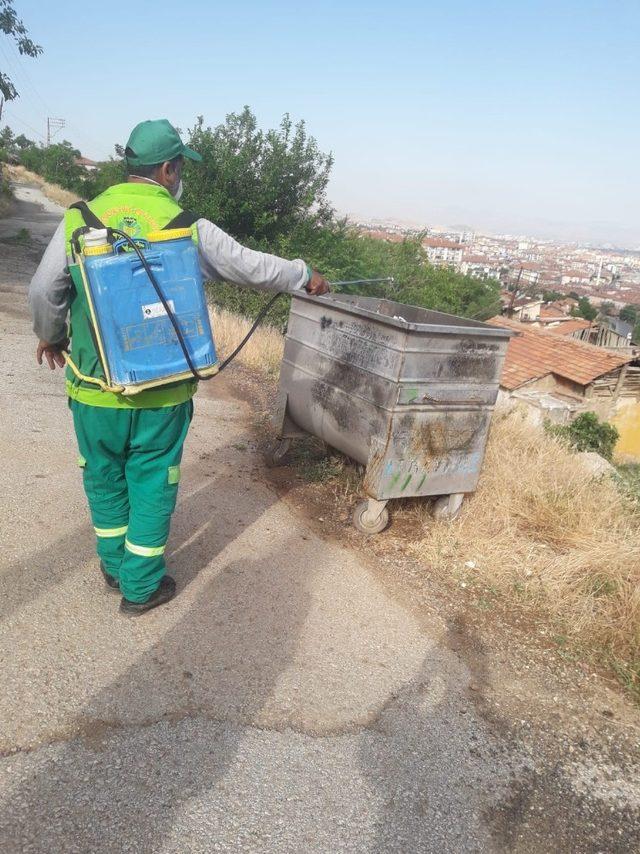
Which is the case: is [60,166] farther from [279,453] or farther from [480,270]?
[279,453]

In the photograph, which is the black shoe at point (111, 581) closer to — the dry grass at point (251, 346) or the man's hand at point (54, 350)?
the man's hand at point (54, 350)

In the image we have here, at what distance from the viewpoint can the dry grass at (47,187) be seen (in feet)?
120

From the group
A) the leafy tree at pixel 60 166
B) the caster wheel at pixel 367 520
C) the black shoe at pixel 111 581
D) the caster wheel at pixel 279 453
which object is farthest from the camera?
the leafy tree at pixel 60 166

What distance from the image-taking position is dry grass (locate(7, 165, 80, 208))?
36.7 metres

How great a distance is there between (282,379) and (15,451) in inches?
75.2

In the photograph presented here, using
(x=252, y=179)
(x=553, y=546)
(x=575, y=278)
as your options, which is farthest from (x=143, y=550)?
(x=575, y=278)

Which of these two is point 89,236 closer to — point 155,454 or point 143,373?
point 143,373

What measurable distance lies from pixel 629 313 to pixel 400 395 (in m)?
77.0

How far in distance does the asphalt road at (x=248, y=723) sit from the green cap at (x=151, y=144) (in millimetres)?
1944

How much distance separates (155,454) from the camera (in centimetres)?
278

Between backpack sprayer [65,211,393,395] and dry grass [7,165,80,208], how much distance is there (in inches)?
Result: 1341

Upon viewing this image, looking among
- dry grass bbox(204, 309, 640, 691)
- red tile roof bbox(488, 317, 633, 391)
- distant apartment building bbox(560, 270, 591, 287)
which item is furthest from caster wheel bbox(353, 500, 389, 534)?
distant apartment building bbox(560, 270, 591, 287)

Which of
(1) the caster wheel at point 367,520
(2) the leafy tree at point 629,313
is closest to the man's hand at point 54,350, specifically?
(1) the caster wheel at point 367,520

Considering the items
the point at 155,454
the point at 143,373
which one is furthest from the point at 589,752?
the point at 143,373
